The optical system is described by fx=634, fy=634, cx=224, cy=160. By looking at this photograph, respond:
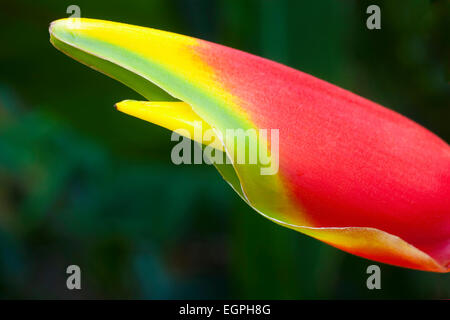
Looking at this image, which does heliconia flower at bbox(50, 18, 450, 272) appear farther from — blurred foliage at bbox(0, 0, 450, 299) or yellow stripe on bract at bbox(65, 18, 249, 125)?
blurred foliage at bbox(0, 0, 450, 299)

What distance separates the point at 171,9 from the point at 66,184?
14.4 inches

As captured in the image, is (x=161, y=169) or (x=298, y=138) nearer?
(x=298, y=138)

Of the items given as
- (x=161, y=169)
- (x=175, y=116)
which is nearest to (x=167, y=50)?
(x=175, y=116)

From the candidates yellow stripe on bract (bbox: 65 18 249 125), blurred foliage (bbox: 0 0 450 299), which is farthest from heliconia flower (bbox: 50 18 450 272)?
blurred foliage (bbox: 0 0 450 299)

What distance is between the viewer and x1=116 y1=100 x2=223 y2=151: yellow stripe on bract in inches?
13.1

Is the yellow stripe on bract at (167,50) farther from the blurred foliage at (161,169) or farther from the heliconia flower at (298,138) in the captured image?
the blurred foliage at (161,169)

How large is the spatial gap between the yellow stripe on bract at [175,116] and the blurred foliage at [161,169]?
1.18ft

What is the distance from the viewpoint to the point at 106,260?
1104mm

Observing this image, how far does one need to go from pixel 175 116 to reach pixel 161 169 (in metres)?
0.79

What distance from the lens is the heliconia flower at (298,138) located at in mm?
333

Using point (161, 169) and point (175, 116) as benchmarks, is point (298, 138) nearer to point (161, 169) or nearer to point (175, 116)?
point (175, 116)

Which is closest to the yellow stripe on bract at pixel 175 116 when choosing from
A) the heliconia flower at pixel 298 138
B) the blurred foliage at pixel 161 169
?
the heliconia flower at pixel 298 138

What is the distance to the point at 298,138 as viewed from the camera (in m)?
0.34
